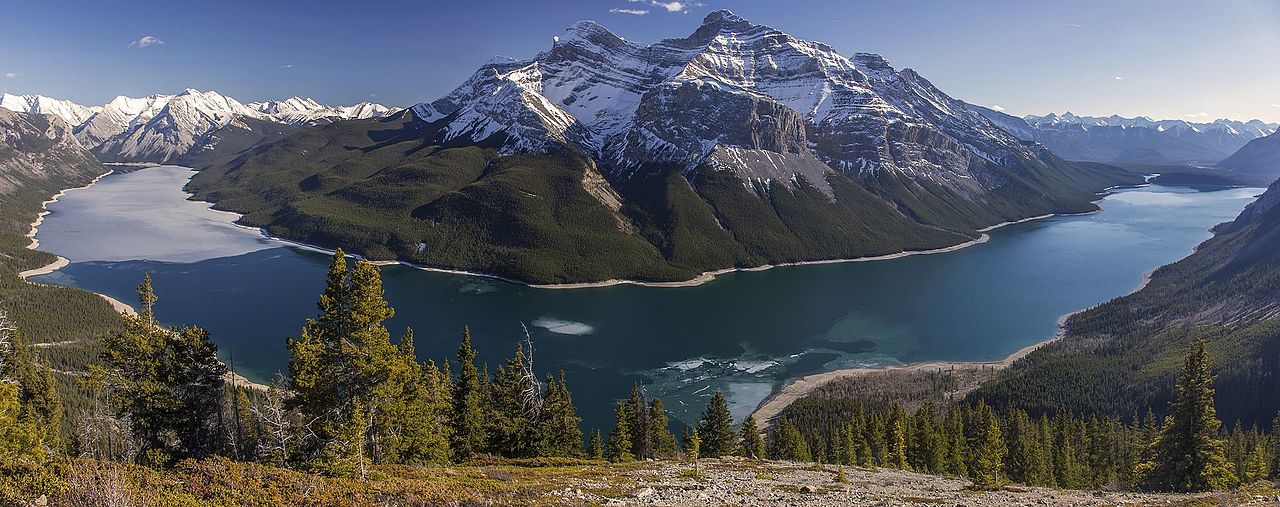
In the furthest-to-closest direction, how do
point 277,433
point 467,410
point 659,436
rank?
point 659,436
point 467,410
point 277,433

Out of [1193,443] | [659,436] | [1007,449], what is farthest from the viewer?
[1007,449]

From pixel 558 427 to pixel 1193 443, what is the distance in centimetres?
4698

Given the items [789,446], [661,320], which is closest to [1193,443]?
[789,446]

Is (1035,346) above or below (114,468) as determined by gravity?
below

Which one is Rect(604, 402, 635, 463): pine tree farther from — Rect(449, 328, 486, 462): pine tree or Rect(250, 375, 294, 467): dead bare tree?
Rect(250, 375, 294, 467): dead bare tree

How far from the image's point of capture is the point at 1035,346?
13762cm

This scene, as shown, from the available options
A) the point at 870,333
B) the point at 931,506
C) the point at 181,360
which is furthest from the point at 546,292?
the point at 931,506

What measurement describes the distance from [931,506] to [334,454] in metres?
26.2

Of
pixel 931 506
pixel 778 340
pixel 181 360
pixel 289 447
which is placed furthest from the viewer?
pixel 778 340

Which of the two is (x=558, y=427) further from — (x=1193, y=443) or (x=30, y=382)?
(x=1193, y=443)

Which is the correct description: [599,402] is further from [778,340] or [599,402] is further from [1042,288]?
[1042,288]

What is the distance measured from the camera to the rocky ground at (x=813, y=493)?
26.4 meters

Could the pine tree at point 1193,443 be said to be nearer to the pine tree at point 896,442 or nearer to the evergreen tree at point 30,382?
the pine tree at point 896,442

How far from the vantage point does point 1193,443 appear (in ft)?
134
